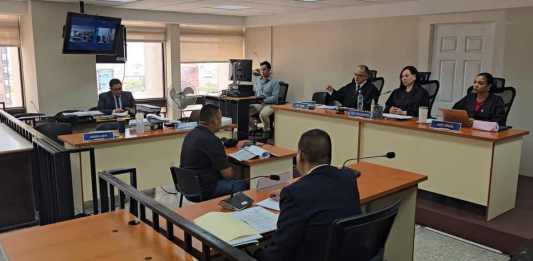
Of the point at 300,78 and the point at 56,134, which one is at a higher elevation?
the point at 300,78

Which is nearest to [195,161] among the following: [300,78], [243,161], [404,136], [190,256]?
[243,161]

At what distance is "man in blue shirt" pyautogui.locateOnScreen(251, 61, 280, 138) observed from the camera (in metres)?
7.98

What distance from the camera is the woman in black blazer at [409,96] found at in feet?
16.7

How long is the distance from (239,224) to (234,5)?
224 inches

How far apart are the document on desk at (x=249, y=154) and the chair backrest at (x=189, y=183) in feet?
1.47

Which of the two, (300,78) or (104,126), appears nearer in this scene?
(104,126)

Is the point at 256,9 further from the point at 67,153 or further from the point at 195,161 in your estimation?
the point at 67,153

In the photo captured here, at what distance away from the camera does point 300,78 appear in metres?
8.78

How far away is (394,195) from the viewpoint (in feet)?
9.84

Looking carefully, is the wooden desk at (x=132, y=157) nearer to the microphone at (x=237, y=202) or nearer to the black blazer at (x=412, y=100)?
the microphone at (x=237, y=202)

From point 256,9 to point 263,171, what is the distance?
15.6ft

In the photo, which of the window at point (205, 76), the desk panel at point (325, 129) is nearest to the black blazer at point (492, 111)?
the desk panel at point (325, 129)

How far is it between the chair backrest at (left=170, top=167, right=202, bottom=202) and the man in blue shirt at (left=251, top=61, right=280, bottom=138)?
4.36m

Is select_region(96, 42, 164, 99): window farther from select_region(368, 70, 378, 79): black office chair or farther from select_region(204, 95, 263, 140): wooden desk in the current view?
select_region(368, 70, 378, 79): black office chair
